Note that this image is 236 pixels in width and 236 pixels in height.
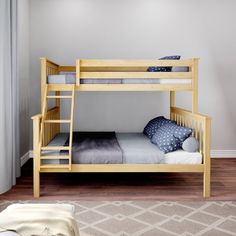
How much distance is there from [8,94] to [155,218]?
1936 mm

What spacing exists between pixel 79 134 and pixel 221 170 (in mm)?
1868

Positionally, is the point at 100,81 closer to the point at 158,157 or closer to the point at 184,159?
the point at 158,157

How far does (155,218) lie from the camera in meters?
2.76

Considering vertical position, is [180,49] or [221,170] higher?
[180,49]

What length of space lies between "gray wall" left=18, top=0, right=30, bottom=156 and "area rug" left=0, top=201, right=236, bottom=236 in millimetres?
1692

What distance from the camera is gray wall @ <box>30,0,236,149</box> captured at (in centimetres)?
500

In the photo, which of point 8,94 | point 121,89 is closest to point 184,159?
point 121,89

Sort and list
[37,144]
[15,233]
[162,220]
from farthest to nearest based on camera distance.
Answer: [37,144]
[162,220]
[15,233]

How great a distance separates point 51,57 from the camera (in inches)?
198

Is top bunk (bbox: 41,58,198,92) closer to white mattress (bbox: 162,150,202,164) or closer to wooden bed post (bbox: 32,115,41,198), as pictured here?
wooden bed post (bbox: 32,115,41,198)

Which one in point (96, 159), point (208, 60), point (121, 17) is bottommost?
point (96, 159)

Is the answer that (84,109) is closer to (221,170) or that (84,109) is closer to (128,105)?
(128,105)

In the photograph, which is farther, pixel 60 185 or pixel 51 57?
pixel 51 57

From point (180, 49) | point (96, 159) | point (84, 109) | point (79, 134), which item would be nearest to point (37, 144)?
point (96, 159)
